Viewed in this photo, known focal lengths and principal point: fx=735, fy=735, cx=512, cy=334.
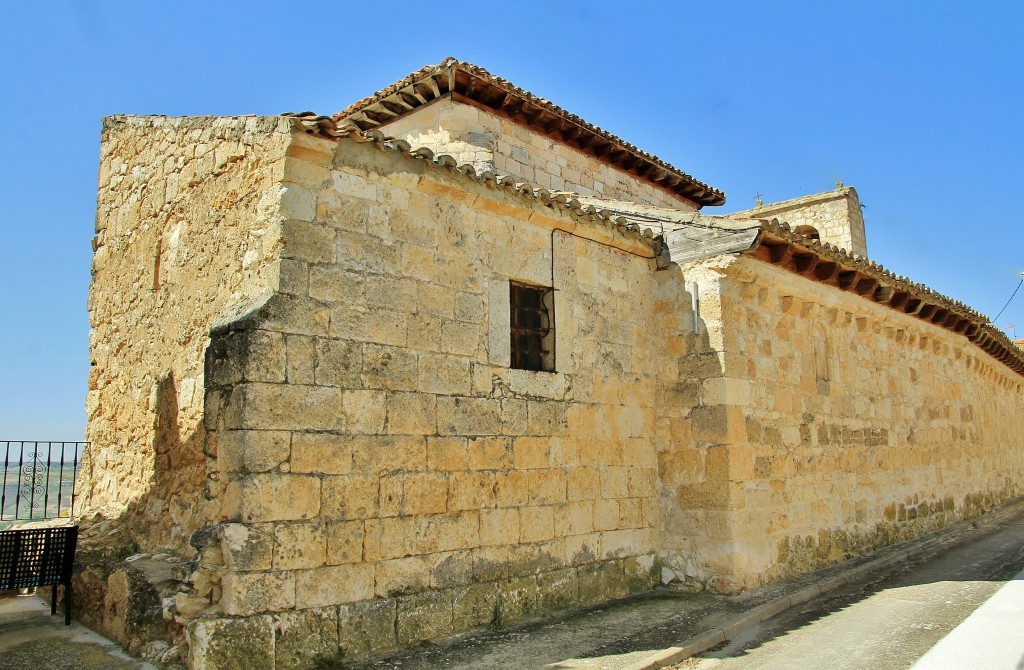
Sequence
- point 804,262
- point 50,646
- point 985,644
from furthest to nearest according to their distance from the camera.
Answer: point 804,262 < point 50,646 < point 985,644

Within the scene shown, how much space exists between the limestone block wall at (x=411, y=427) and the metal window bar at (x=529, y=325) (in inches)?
4.9

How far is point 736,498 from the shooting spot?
6.53 metres

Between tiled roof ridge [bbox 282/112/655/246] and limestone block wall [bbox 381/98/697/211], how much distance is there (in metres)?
2.72

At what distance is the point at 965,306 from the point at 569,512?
28.2ft

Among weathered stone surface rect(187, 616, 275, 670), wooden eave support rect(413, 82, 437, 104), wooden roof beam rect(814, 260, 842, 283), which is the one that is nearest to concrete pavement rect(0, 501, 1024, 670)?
weathered stone surface rect(187, 616, 275, 670)

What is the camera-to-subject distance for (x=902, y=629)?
543 cm

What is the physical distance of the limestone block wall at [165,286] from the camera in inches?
195

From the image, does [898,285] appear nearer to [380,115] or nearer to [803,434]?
[803,434]

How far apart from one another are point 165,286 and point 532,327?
3027 millimetres

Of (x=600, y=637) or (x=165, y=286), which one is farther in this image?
(x=165, y=286)

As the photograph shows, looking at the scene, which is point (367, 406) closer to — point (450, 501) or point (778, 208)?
point (450, 501)

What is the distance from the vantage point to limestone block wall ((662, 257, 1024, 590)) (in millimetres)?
6645

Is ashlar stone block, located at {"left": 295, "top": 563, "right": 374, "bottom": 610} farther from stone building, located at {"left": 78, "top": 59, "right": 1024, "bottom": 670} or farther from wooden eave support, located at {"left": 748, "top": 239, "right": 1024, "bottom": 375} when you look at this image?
wooden eave support, located at {"left": 748, "top": 239, "right": 1024, "bottom": 375}

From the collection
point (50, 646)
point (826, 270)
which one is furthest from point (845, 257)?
point (50, 646)
